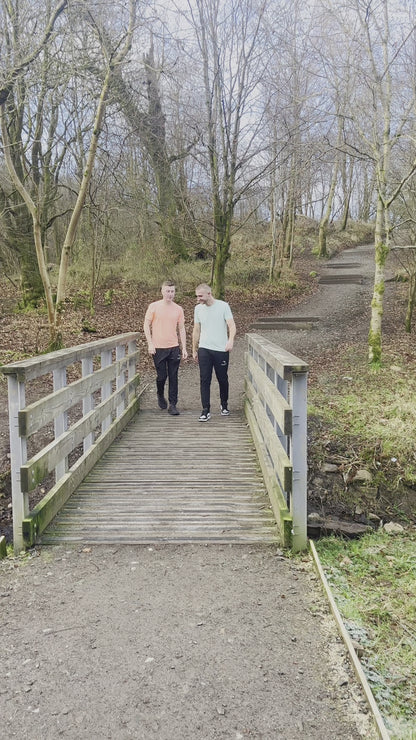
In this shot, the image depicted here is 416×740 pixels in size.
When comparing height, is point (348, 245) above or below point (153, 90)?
below

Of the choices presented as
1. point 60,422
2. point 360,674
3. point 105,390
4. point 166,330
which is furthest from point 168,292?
point 360,674

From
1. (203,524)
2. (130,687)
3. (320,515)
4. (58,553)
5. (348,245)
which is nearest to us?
(130,687)

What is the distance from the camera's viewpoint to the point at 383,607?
3570 mm

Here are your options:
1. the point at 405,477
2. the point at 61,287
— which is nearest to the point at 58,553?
the point at 405,477

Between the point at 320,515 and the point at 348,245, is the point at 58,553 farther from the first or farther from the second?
the point at 348,245

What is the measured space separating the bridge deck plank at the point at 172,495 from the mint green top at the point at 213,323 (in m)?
1.14

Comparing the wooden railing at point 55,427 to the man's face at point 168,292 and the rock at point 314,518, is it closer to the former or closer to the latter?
the man's face at point 168,292

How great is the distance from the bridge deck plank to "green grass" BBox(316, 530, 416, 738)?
0.71m

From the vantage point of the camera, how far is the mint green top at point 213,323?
696 centimetres

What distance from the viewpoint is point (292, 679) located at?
241 centimetres

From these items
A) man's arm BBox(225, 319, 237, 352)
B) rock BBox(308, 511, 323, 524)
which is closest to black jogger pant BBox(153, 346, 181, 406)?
man's arm BBox(225, 319, 237, 352)

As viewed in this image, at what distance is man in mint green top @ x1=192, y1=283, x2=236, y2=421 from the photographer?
6941 mm

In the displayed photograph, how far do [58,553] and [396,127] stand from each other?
9.88m

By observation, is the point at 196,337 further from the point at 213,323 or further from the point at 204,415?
the point at 204,415
